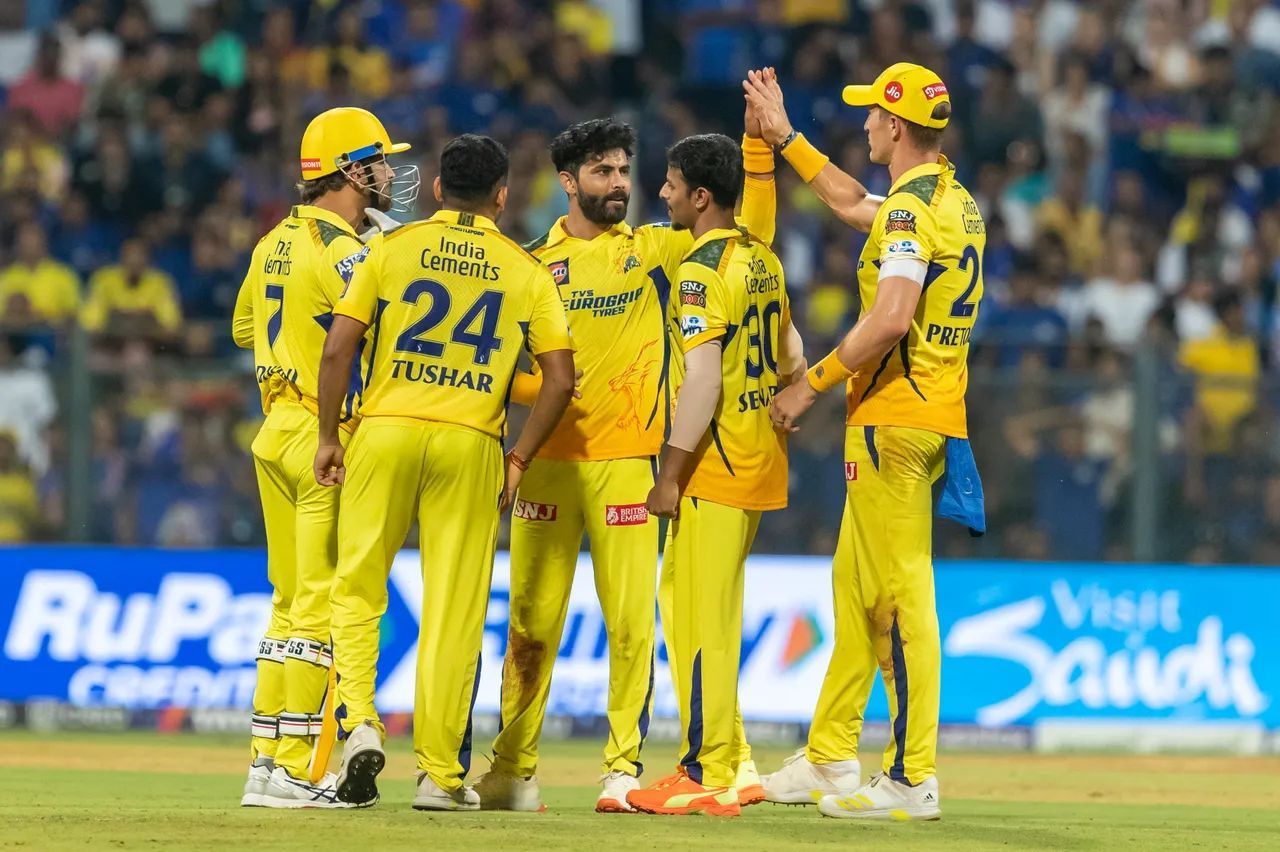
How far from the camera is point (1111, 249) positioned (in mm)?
17859

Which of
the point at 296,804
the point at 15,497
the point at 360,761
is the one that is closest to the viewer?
the point at 360,761

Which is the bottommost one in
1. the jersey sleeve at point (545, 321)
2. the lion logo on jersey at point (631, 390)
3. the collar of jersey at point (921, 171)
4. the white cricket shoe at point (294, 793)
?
the white cricket shoe at point (294, 793)

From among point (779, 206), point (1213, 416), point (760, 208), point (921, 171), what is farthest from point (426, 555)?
point (779, 206)

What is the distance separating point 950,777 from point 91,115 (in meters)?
10.3

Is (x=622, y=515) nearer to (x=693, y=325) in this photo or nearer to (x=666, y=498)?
(x=666, y=498)

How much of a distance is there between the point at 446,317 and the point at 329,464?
29.4 inches

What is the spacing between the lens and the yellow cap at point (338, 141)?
344 inches

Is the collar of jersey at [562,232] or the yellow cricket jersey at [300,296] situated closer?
the yellow cricket jersey at [300,296]

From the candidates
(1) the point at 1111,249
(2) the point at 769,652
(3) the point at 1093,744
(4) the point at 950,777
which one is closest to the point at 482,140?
(4) the point at 950,777

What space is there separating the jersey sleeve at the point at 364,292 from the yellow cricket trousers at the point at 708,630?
5.00 feet

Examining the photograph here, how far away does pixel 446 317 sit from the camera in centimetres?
820

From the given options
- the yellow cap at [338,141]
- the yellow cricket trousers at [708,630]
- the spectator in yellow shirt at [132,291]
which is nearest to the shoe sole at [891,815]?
the yellow cricket trousers at [708,630]

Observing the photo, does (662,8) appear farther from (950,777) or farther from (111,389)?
(950,777)

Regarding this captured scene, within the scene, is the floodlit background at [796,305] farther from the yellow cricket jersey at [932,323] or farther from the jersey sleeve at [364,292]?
the jersey sleeve at [364,292]
